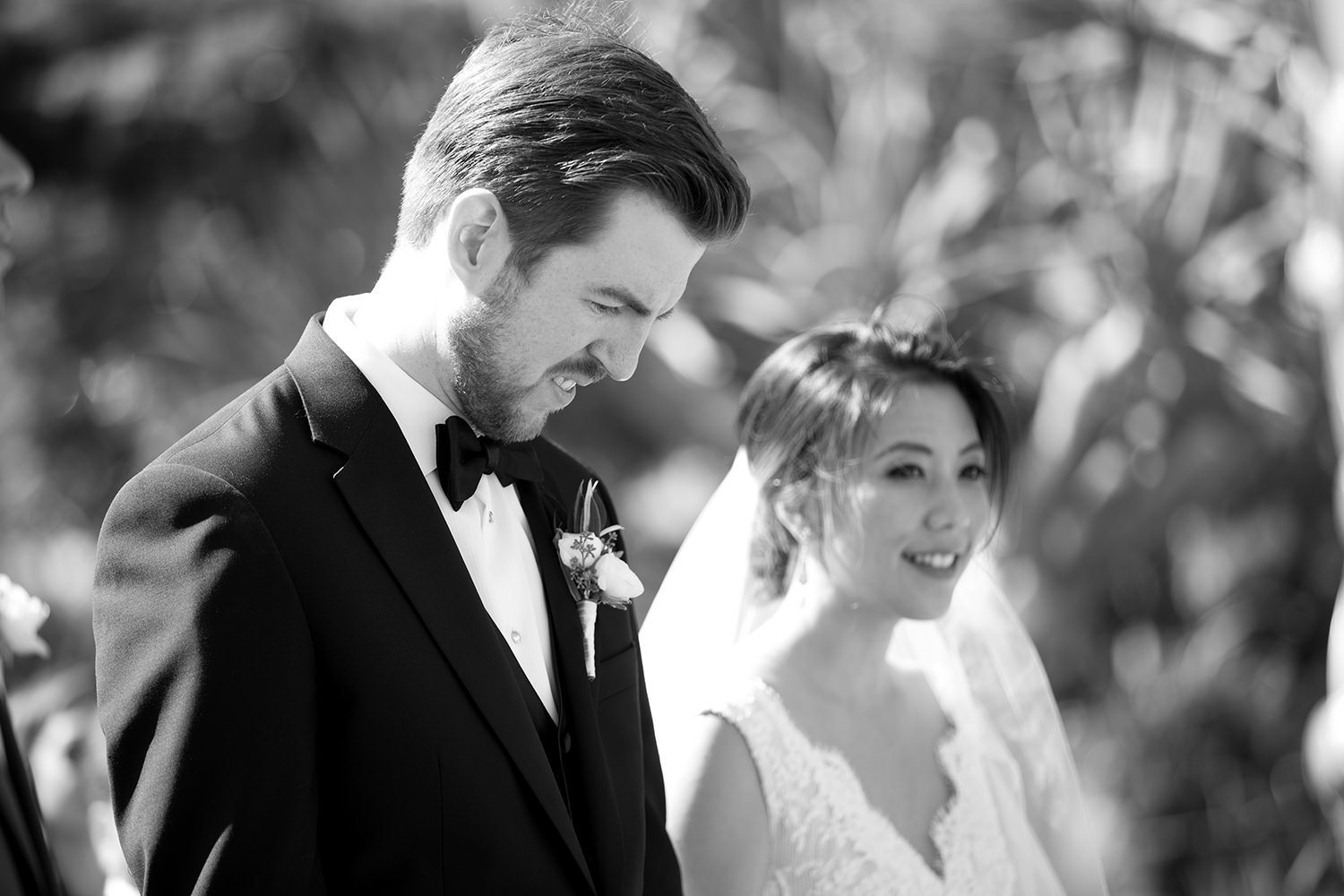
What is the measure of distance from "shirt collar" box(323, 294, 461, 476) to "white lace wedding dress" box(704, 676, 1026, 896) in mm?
1090

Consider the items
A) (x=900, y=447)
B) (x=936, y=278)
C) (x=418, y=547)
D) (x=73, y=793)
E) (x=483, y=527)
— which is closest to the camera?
(x=418, y=547)

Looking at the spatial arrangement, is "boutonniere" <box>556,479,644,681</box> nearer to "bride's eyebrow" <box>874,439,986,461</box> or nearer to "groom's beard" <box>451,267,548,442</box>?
"groom's beard" <box>451,267,548,442</box>

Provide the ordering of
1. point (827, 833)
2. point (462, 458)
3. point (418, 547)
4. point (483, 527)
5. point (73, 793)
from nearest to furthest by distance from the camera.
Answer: point (418, 547), point (462, 458), point (483, 527), point (827, 833), point (73, 793)

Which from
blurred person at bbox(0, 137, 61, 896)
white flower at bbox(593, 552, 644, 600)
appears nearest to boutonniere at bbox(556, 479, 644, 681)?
white flower at bbox(593, 552, 644, 600)

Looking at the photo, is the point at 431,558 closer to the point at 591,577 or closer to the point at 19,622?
the point at 591,577

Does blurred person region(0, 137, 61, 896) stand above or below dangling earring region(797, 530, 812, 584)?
below

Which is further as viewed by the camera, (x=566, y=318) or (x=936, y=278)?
(x=936, y=278)

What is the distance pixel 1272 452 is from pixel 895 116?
2.60 meters

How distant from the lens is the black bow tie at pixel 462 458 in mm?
1717

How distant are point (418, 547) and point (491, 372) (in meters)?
0.25

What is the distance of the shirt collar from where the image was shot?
Result: 1742 mm

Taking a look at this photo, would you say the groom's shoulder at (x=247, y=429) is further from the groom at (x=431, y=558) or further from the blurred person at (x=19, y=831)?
the blurred person at (x=19, y=831)

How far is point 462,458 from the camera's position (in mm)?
1739

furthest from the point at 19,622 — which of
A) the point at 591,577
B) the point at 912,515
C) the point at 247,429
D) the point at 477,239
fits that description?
the point at 912,515
